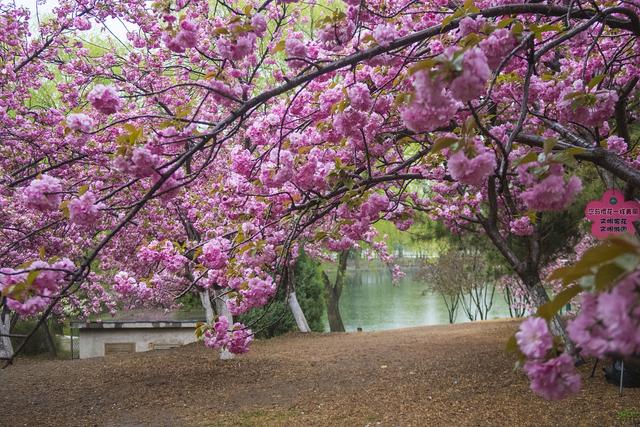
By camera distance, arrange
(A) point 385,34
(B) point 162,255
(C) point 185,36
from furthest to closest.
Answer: (B) point 162,255
(C) point 185,36
(A) point 385,34

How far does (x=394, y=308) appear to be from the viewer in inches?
822

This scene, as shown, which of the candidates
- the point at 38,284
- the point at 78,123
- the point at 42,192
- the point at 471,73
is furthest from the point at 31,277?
the point at 471,73

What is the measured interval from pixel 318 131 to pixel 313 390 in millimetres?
3192

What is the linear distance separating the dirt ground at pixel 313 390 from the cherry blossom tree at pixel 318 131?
1.21 m

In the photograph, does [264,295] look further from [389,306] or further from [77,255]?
[389,306]

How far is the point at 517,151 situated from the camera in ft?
14.5

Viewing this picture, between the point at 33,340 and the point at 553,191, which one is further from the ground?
the point at 553,191

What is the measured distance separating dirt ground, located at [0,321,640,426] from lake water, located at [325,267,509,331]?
8874mm

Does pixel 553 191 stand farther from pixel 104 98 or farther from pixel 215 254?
pixel 215 254

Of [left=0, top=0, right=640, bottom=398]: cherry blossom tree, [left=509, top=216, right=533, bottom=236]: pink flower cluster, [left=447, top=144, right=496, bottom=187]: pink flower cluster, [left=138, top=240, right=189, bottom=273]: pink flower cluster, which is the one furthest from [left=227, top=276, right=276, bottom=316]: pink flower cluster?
[left=509, top=216, right=533, bottom=236]: pink flower cluster

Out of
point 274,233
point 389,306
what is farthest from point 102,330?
point 389,306

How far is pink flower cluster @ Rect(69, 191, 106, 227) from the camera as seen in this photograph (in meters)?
1.94

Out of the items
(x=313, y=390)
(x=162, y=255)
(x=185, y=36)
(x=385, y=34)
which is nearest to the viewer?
(x=385, y=34)

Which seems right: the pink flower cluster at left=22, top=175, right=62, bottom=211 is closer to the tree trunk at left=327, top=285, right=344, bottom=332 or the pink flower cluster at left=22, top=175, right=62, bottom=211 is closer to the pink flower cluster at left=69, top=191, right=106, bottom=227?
the pink flower cluster at left=69, top=191, right=106, bottom=227
